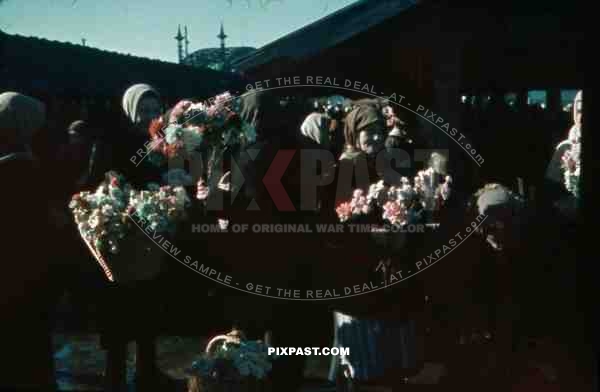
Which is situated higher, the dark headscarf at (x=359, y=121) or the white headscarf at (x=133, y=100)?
the white headscarf at (x=133, y=100)

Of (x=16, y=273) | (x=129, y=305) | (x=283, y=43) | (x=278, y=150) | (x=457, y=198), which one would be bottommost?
(x=129, y=305)

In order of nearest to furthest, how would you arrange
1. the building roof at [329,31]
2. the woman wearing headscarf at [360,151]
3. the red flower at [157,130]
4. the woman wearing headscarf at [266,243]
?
the woman wearing headscarf at [360,151]
the woman wearing headscarf at [266,243]
the red flower at [157,130]
the building roof at [329,31]

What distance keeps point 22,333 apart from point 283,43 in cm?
369

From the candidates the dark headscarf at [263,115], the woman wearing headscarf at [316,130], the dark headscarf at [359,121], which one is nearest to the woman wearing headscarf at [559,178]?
the dark headscarf at [359,121]

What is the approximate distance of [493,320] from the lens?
10.9ft

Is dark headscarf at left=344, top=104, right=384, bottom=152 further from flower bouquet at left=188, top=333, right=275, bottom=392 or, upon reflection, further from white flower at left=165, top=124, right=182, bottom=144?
flower bouquet at left=188, top=333, right=275, bottom=392

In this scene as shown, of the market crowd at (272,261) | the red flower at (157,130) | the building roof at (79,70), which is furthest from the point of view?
the building roof at (79,70)

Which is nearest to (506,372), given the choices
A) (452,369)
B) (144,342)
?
(452,369)

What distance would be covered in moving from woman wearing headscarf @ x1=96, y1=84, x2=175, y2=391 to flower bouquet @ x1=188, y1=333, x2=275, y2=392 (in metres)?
0.58

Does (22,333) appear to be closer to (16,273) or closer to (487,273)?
(16,273)

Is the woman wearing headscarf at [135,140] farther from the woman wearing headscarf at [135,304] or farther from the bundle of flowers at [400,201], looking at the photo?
the bundle of flowers at [400,201]

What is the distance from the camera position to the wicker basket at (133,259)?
10.1 ft

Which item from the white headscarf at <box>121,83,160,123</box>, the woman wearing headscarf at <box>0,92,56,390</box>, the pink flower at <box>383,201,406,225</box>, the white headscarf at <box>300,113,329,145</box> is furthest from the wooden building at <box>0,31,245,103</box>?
the pink flower at <box>383,201,406,225</box>

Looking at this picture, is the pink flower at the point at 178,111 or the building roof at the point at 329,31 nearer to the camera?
the pink flower at the point at 178,111
